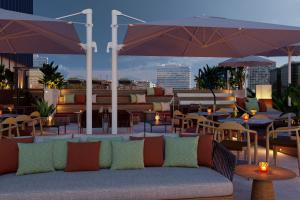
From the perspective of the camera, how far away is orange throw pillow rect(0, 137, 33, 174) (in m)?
4.00

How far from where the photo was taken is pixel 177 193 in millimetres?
3566

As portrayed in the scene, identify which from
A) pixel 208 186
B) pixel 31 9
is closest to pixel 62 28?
pixel 208 186

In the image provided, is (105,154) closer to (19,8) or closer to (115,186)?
(115,186)

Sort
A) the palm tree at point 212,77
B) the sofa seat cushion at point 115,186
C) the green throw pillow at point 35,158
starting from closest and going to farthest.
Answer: the sofa seat cushion at point 115,186, the green throw pillow at point 35,158, the palm tree at point 212,77

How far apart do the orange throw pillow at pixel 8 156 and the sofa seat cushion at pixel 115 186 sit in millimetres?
113

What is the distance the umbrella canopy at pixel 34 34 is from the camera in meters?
5.40

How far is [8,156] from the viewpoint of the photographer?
4047mm

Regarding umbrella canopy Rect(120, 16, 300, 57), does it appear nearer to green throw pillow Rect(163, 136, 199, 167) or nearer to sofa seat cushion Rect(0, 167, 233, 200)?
green throw pillow Rect(163, 136, 199, 167)

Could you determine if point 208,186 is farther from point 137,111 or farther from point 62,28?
point 137,111

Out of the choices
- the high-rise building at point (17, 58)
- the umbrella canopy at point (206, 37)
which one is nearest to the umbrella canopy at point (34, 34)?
the umbrella canopy at point (206, 37)

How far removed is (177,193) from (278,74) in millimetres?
16537

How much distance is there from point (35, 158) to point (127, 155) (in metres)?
1.11

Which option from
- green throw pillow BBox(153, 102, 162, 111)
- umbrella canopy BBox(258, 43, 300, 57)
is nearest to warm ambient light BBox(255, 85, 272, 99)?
green throw pillow BBox(153, 102, 162, 111)

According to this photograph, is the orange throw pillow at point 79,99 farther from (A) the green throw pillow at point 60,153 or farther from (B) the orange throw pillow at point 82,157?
(B) the orange throw pillow at point 82,157
